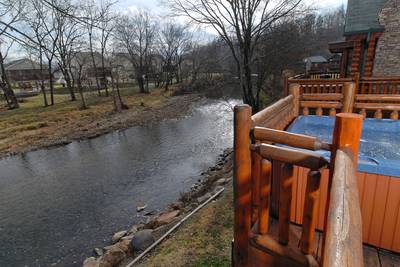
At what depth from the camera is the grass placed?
11.5 feet

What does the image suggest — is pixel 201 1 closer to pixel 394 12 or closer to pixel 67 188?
pixel 394 12

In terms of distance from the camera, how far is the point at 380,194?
201 centimetres

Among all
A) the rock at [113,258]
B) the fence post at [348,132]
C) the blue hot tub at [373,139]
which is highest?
the fence post at [348,132]

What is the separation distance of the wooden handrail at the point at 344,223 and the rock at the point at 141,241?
4.14 meters

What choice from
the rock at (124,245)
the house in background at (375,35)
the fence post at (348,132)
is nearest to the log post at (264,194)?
the fence post at (348,132)

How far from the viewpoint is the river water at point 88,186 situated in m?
5.43

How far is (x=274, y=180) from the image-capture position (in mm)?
2092

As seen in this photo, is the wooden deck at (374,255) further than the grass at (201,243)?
No

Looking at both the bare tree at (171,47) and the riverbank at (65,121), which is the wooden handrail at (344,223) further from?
the bare tree at (171,47)

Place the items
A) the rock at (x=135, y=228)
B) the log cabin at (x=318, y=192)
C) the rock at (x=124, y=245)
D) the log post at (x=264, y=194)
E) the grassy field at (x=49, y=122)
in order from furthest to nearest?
the grassy field at (x=49, y=122) → the rock at (x=135, y=228) → the rock at (x=124, y=245) → the log post at (x=264, y=194) → the log cabin at (x=318, y=192)

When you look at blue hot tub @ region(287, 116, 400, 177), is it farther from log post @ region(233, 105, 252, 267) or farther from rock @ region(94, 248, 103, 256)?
rock @ region(94, 248, 103, 256)

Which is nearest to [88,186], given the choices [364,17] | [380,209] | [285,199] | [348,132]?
[285,199]

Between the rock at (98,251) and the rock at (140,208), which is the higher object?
the rock at (140,208)

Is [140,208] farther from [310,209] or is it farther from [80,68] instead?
[80,68]
